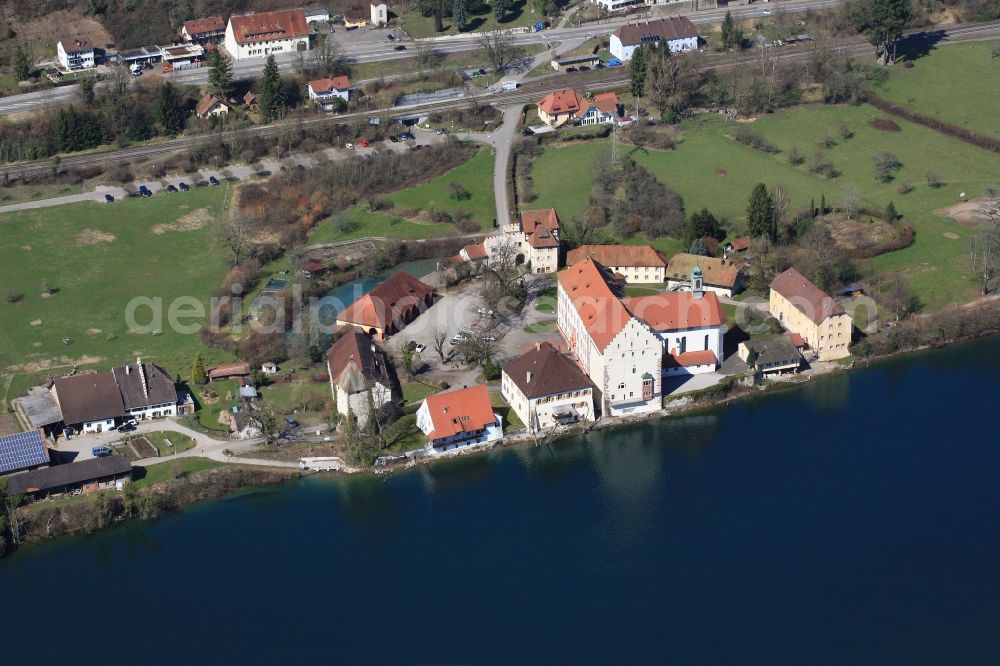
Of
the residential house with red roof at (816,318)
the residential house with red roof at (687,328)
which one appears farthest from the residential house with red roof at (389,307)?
the residential house with red roof at (816,318)

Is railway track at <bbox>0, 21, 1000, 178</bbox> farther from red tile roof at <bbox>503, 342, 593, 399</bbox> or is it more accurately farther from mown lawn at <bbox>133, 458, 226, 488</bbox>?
red tile roof at <bbox>503, 342, 593, 399</bbox>

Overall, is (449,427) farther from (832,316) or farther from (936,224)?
(936,224)

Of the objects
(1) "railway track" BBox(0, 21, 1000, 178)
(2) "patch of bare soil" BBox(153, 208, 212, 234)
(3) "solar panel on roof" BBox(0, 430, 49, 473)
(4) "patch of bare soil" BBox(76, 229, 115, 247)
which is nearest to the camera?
(3) "solar panel on roof" BBox(0, 430, 49, 473)

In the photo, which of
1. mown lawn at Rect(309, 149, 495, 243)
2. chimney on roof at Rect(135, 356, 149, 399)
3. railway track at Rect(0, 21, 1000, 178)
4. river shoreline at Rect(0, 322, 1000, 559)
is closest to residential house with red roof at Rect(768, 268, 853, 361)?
river shoreline at Rect(0, 322, 1000, 559)

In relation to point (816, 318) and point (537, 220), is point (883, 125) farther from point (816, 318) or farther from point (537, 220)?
point (816, 318)

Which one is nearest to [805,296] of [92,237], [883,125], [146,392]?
[883,125]

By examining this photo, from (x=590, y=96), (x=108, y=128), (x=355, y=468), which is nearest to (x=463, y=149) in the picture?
(x=590, y=96)
